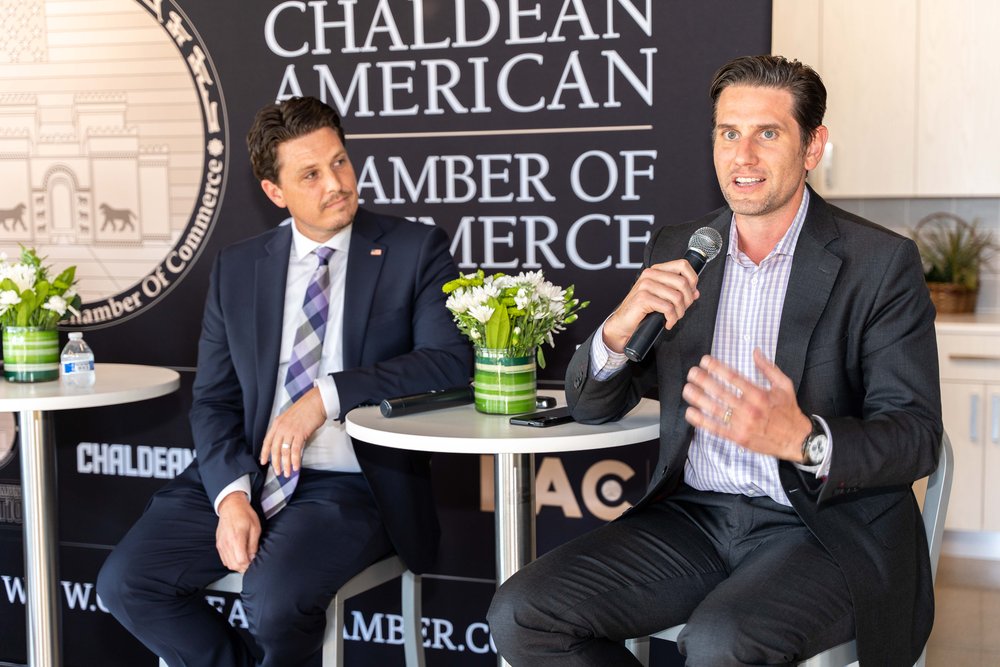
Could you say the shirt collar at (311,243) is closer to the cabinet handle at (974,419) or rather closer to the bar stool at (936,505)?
the bar stool at (936,505)

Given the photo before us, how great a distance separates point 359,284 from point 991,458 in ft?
10.9

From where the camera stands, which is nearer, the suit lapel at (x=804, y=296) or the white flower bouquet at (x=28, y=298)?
the suit lapel at (x=804, y=296)

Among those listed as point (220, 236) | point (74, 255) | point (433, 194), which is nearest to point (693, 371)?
point (433, 194)

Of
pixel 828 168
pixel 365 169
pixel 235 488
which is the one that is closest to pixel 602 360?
pixel 235 488

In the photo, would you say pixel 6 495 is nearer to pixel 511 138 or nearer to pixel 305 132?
pixel 305 132

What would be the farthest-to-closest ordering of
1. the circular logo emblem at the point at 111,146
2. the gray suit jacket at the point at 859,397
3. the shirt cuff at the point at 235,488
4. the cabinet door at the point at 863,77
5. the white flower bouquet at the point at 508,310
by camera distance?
the cabinet door at the point at 863,77
the circular logo emblem at the point at 111,146
the shirt cuff at the point at 235,488
the white flower bouquet at the point at 508,310
the gray suit jacket at the point at 859,397

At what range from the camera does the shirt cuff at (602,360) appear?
222 centimetres

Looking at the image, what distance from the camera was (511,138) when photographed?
3.23 metres

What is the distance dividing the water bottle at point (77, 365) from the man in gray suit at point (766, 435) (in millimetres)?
1336

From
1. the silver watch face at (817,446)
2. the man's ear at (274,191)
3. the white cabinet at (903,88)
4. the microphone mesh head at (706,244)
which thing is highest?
the white cabinet at (903,88)

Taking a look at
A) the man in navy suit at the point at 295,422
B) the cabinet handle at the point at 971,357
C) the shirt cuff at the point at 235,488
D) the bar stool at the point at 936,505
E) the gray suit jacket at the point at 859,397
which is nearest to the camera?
the gray suit jacket at the point at 859,397

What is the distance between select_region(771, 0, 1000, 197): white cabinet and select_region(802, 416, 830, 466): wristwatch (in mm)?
3582

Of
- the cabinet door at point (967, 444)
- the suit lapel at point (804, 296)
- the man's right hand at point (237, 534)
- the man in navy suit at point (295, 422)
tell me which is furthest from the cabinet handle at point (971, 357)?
the man's right hand at point (237, 534)

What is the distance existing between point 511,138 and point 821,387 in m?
1.40
